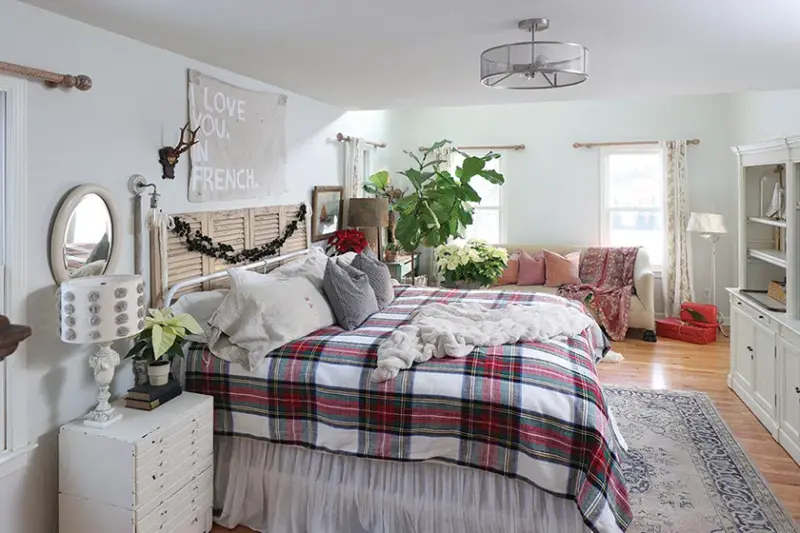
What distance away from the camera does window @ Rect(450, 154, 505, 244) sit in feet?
23.2

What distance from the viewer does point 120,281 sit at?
7.73 ft

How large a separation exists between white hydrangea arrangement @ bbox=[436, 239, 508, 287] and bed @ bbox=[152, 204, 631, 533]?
2.59 m

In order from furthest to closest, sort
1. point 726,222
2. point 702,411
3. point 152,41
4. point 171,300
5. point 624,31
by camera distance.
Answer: point 726,222, point 702,411, point 171,300, point 152,41, point 624,31

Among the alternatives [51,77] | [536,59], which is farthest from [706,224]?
[51,77]

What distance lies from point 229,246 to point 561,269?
382 cm

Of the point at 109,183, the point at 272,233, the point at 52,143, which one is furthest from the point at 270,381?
the point at 272,233

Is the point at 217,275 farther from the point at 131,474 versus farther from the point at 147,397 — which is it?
the point at 131,474

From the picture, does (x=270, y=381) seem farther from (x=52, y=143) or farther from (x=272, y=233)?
(x=272, y=233)

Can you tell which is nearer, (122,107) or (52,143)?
(52,143)

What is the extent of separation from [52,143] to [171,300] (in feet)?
3.12

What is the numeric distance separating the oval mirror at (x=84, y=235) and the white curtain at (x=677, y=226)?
5564 millimetres

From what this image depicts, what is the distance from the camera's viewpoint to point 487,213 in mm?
7160

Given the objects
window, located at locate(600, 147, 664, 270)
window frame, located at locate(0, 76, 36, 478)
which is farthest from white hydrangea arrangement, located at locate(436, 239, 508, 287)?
window frame, located at locate(0, 76, 36, 478)

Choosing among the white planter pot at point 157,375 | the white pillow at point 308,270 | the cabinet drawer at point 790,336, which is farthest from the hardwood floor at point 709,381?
the white pillow at point 308,270
